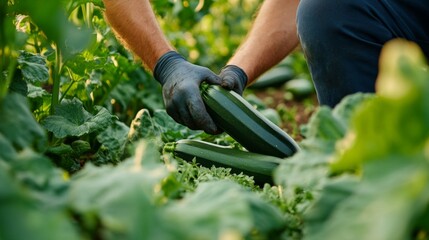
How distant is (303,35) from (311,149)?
1.70m

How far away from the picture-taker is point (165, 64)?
3.62 m

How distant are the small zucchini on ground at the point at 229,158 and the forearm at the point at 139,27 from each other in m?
0.60

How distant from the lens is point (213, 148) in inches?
134

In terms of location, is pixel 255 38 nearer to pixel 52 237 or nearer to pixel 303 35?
pixel 303 35

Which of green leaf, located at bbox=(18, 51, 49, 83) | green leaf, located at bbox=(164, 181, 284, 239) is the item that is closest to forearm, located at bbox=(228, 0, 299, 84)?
green leaf, located at bbox=(18, 51, 49, 83)

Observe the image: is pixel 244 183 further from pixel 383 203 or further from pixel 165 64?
pixel 383 203

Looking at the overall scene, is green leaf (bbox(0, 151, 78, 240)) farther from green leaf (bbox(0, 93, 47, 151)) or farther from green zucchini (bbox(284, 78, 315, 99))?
green zucchini (bbox(284, 78, 315, 99))

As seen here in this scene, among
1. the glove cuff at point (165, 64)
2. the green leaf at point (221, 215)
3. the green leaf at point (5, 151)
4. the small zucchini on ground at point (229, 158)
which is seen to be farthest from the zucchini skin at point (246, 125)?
the green leaf at point (5, 151)

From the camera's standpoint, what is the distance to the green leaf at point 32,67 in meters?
2.96

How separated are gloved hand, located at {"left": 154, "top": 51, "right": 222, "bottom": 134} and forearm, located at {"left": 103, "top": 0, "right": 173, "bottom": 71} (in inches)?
7.2

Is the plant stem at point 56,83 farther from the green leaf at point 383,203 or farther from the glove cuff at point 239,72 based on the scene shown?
the green leaf at point 383,203

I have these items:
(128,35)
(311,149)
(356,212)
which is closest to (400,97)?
(356,212)

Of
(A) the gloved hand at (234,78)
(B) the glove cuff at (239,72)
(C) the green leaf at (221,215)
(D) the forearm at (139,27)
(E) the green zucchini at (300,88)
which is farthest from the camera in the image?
(E) the green zucchini at (300,88)

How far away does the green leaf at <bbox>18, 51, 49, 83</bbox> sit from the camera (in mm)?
2957
